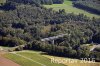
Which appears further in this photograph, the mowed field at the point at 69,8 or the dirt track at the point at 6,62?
the mowed field at the point at 69,8

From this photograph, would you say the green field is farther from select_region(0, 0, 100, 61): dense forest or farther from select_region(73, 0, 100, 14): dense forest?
select_region(73, 0, 100, 14): dense forest

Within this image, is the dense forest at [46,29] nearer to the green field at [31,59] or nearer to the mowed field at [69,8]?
the green field at [31,59]

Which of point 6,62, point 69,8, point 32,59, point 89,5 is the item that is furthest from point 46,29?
point 6,62

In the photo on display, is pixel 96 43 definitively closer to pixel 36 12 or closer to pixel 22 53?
pixel 22 53

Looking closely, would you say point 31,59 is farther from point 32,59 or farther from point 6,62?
point 6,62

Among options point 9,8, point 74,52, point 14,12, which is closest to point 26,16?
point 14,12

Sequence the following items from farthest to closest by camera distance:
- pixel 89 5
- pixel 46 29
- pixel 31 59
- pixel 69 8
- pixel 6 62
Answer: pixel 69 8 → pixel 89 5 → pixel 46 29 → pixel 31 59 → pixel 6 62

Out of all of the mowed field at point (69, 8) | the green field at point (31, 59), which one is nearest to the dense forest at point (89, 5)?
the mowed field at point (69, 8)
